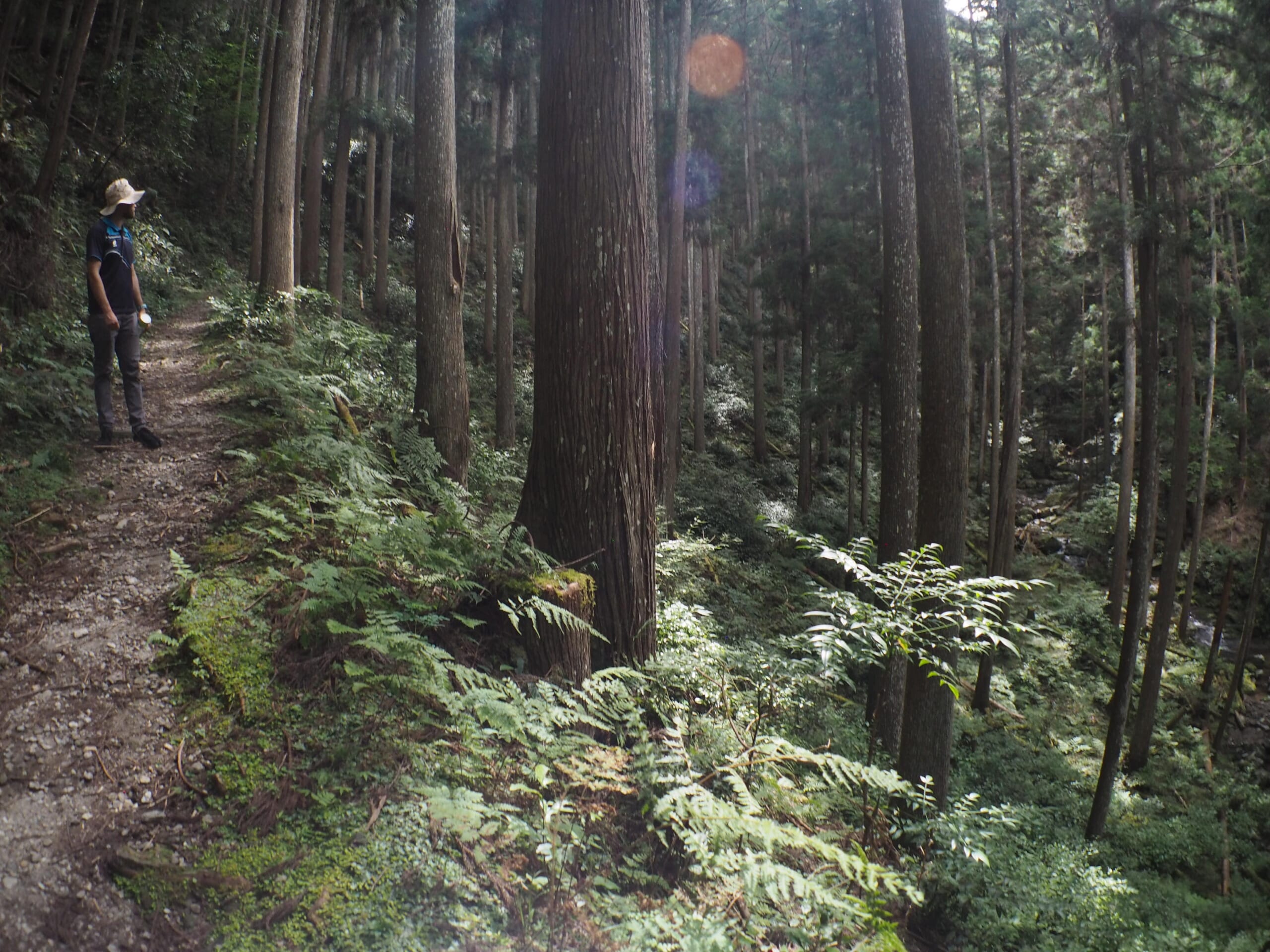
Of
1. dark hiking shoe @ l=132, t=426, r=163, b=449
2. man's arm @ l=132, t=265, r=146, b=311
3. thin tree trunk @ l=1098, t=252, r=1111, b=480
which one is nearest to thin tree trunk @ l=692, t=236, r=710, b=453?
thin tree trunk @ l=1098, t=252, r=1111, b=480

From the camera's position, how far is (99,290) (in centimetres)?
546

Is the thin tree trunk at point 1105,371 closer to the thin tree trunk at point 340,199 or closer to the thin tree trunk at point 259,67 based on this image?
the thin tree trunk at point 340,199

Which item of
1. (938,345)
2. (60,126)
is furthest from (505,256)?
(938,345)

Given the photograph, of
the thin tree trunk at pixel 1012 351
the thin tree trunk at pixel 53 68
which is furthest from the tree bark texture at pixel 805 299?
the thin tree trunk at pixel 53 68

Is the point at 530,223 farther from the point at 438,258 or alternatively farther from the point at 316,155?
the point at 438,258

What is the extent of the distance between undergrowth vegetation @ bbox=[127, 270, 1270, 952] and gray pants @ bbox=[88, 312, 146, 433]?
85cm

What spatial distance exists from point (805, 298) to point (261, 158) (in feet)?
46.3

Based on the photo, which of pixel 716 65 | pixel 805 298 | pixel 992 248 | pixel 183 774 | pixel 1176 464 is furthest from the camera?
pixel 716 65

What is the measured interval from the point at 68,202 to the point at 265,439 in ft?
39.0

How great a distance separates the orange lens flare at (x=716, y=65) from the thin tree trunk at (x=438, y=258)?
1491cm

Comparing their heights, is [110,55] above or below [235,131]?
below

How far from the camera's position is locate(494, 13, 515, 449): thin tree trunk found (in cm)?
1661

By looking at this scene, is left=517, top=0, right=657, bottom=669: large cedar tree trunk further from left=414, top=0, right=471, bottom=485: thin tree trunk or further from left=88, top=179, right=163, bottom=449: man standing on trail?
left=414, top=0, right=471, bottom=485: thin tree trunk

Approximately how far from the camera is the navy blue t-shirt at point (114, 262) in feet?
18.3
